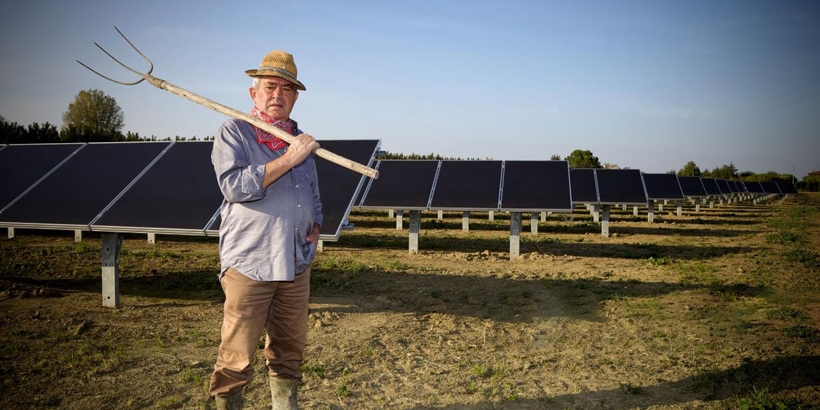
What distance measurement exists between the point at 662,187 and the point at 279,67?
1306 inches

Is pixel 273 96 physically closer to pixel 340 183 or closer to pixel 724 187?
pixel 340 183

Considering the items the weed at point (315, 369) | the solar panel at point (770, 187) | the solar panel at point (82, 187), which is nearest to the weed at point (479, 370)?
the weed at point (315, 369)

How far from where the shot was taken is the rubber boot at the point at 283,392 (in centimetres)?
393

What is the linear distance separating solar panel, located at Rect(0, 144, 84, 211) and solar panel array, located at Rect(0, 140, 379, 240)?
0.03 m

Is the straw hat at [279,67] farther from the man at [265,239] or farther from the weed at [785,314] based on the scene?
the weed at [785,314]

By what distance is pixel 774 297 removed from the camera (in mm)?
9766

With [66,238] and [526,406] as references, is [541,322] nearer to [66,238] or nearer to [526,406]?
[526,406]

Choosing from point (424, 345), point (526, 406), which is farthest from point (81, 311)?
point (526, 406)

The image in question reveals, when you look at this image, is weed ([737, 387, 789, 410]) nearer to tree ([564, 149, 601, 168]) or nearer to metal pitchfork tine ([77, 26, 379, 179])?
metal pitchfork tine ([77, 26, 379, 179])

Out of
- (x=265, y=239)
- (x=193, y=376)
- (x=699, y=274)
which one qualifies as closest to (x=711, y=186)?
(x=699, y=274)

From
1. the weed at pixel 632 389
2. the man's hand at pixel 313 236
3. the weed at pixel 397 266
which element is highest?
the man's hand at pixel 313 236

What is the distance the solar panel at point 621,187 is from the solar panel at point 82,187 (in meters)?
17.2

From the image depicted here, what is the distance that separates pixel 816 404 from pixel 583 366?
219 cm

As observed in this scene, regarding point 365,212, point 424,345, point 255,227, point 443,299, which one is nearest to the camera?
point 255,227
